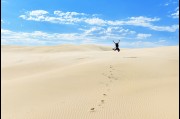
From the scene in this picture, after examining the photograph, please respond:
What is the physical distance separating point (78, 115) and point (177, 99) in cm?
370

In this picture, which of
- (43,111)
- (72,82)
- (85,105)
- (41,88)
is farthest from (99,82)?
(43,111)

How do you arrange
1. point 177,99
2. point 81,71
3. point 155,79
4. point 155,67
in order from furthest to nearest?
point 155,67, point 81,71, point 155,79, point 177,99

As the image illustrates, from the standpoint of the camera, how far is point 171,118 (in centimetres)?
887

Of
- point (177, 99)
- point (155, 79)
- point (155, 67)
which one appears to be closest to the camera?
point (177, 99)

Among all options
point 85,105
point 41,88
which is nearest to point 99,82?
point 41,88

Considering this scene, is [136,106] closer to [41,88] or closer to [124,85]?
[124,85]

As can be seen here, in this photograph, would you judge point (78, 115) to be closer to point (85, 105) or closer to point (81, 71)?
point (85, 105)

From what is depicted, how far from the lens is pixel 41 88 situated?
13.1 meters

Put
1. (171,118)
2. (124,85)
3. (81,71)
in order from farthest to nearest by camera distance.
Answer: (81,71), (124,85), (171,118)

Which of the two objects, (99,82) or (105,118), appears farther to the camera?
(99,82)

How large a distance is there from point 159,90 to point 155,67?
6.04 metres

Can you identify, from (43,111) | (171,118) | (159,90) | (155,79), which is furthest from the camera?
(155,79)

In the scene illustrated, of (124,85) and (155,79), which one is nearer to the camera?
(124,85)

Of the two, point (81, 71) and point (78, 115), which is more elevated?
point (81, 71)
